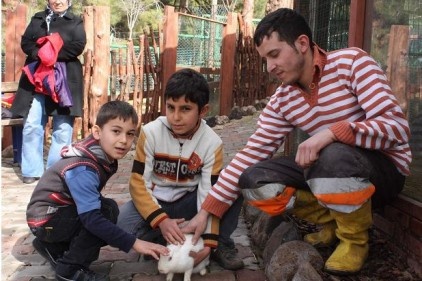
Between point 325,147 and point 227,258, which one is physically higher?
point 325,147

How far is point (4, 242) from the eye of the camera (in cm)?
336

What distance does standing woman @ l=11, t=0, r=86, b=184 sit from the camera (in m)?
5.05

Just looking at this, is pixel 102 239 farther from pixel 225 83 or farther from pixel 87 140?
pixel 225 83

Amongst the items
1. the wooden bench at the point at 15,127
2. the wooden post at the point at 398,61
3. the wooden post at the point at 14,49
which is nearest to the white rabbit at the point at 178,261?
the wooden post at the point at 398,61

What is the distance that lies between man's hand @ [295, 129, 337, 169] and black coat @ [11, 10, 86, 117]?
3268 mm

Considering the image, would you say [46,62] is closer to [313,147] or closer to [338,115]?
[338,115]

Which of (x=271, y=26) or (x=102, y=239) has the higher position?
(x=271, y=26)

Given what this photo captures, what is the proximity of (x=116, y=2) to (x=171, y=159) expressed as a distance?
37.0 metres

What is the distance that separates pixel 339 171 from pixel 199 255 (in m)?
0.82

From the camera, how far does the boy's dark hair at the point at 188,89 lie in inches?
111

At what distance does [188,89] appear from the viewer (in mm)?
2822

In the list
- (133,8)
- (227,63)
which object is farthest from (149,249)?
(133,8)

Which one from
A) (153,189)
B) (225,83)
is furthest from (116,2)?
(153,189)

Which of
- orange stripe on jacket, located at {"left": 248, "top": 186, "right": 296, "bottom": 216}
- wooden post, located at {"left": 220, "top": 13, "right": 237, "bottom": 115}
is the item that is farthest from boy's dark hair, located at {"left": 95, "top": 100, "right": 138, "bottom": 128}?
wooden post, located at {"left": 220, "top": 13, "right": 237, "bottom": 115}
